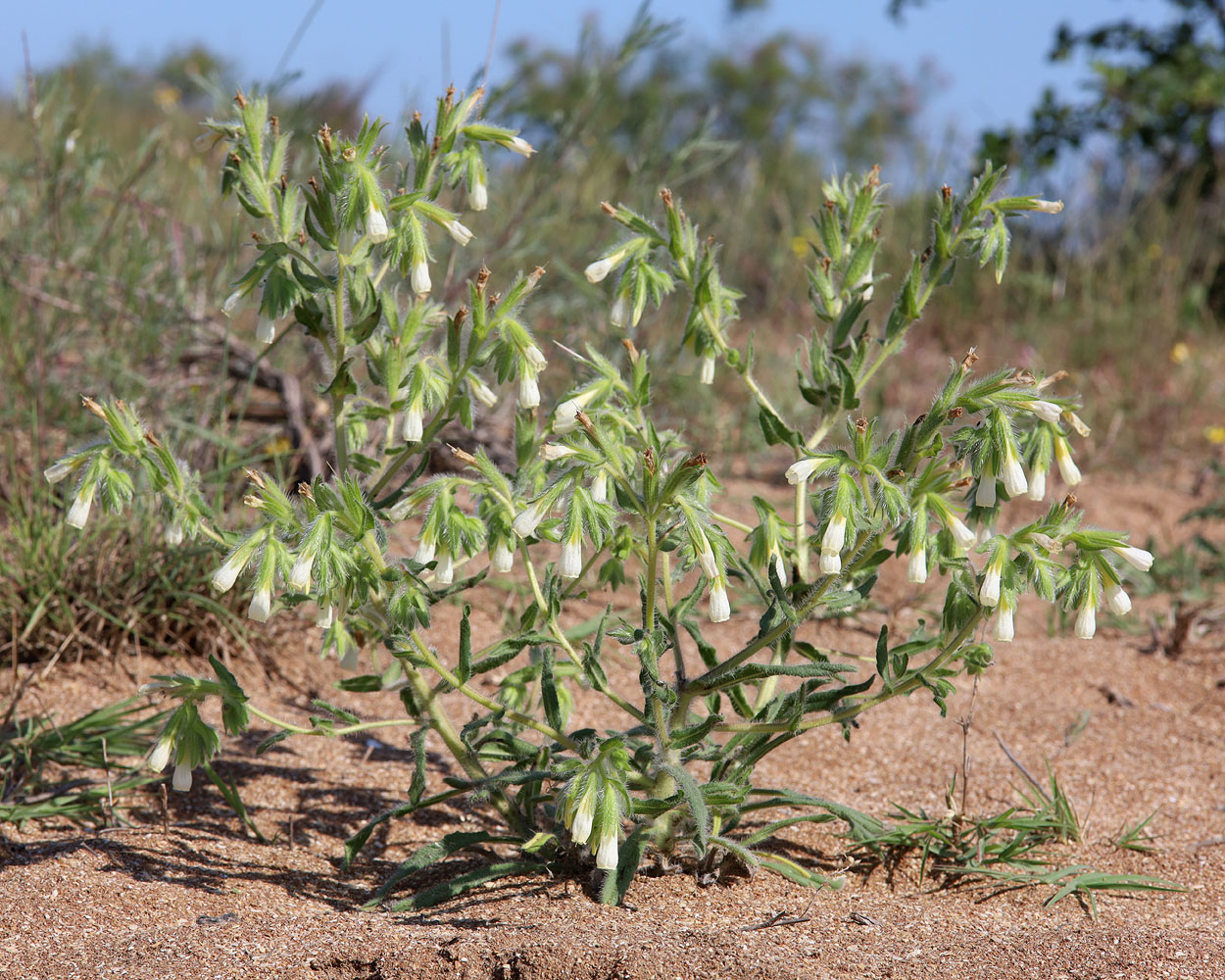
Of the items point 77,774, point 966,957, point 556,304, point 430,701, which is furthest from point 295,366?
point 966,957

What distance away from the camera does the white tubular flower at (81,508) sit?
5.75 feet

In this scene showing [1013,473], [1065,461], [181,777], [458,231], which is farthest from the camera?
[181,777]

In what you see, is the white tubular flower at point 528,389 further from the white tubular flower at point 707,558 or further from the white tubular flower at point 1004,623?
the white tubular flower at point 1004,623

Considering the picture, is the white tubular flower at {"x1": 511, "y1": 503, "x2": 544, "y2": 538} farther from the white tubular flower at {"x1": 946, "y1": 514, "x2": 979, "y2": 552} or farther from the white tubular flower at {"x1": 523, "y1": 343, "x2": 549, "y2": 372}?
the white tubular flower at {"x1": 946, "y1": 514, "x2": 979, "y2": 552}

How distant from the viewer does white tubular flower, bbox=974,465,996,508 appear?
1.71m

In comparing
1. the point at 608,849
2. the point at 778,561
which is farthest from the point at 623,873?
the point at 778,561

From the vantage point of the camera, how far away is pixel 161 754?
6.22ft

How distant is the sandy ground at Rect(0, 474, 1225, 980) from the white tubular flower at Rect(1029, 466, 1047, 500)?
734 mm

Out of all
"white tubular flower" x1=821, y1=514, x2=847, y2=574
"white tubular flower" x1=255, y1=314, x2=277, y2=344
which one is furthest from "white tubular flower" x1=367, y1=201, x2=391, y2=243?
"white tubular flower" x1=821, y1=514, x2=847, y2=574

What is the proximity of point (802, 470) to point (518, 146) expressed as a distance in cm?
71

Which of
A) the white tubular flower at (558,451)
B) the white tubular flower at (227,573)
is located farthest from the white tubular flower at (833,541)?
the white tubular flower at (227,573)

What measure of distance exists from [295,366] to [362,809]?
7.73ft

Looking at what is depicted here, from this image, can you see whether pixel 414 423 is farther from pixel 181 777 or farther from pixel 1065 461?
pixel 1065 461

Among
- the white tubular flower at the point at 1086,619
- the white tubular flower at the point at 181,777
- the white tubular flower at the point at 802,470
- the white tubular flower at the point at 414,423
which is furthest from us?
the white tubular flower at the point at 181,777
